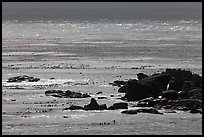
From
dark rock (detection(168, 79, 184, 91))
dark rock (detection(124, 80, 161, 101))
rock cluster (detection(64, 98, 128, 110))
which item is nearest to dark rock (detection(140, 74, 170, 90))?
dark rock (detection(168, 79, 184, 91))

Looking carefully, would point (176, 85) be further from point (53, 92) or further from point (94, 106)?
point (94, 106)

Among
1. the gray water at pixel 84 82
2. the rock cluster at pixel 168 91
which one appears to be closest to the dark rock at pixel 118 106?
the gray water at pixel 84 82

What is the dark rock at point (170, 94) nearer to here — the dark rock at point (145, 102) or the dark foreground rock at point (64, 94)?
the dark rock at point (145, 102)

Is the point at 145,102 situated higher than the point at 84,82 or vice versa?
the point at 84,82

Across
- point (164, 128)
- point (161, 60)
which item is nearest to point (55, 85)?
point (164, 128)

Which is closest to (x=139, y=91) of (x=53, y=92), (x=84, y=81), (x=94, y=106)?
(x=94, y=106)

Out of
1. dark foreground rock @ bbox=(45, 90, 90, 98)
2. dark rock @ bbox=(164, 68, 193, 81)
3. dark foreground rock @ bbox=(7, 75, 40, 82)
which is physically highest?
dark rock @ bbox=(164, 68, 193, 81)

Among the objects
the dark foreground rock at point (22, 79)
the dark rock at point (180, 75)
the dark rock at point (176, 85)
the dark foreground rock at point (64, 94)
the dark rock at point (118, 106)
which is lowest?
the dark rock at point (118, 106)

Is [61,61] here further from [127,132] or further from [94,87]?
[127,132]

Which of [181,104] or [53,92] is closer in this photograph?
[181,104]

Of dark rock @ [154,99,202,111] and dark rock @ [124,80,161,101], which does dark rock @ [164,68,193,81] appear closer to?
dark rock @ [124,80,161,101]

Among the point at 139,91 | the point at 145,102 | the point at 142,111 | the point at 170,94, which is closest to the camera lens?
the point at 142,111

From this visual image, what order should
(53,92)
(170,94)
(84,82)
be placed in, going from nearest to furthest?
(170,94), (53,92), (84,82)

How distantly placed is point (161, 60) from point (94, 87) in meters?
33.4
